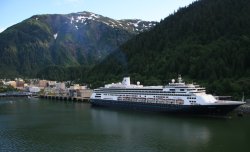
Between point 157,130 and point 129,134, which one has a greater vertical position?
point 157,130

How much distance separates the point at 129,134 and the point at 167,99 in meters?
23.6

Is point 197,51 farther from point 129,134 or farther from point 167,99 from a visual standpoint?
point 129,134

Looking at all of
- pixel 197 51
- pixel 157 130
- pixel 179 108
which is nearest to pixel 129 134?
pixel 157 130

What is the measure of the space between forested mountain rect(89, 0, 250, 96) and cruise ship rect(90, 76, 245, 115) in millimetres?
13809

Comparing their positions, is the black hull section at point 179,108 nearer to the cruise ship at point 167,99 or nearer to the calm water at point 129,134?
the cruise ship at point 167,99

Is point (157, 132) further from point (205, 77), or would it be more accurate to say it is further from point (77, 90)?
point (77, 90)

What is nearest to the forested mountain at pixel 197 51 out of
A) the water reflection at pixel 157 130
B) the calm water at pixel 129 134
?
the water reflection at pixel 157 130

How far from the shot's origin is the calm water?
130 ft

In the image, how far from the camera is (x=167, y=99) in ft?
228

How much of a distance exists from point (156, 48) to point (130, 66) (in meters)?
12.1

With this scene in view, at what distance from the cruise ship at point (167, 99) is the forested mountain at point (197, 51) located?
13.8 metres

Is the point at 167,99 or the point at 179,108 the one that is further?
the point at 167,99

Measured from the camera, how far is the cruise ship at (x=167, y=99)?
61.7 meters

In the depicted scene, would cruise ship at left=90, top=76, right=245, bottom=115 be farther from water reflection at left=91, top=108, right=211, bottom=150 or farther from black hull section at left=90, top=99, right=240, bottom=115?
water reflection at left=91, top=108, right=211, bottom=150
